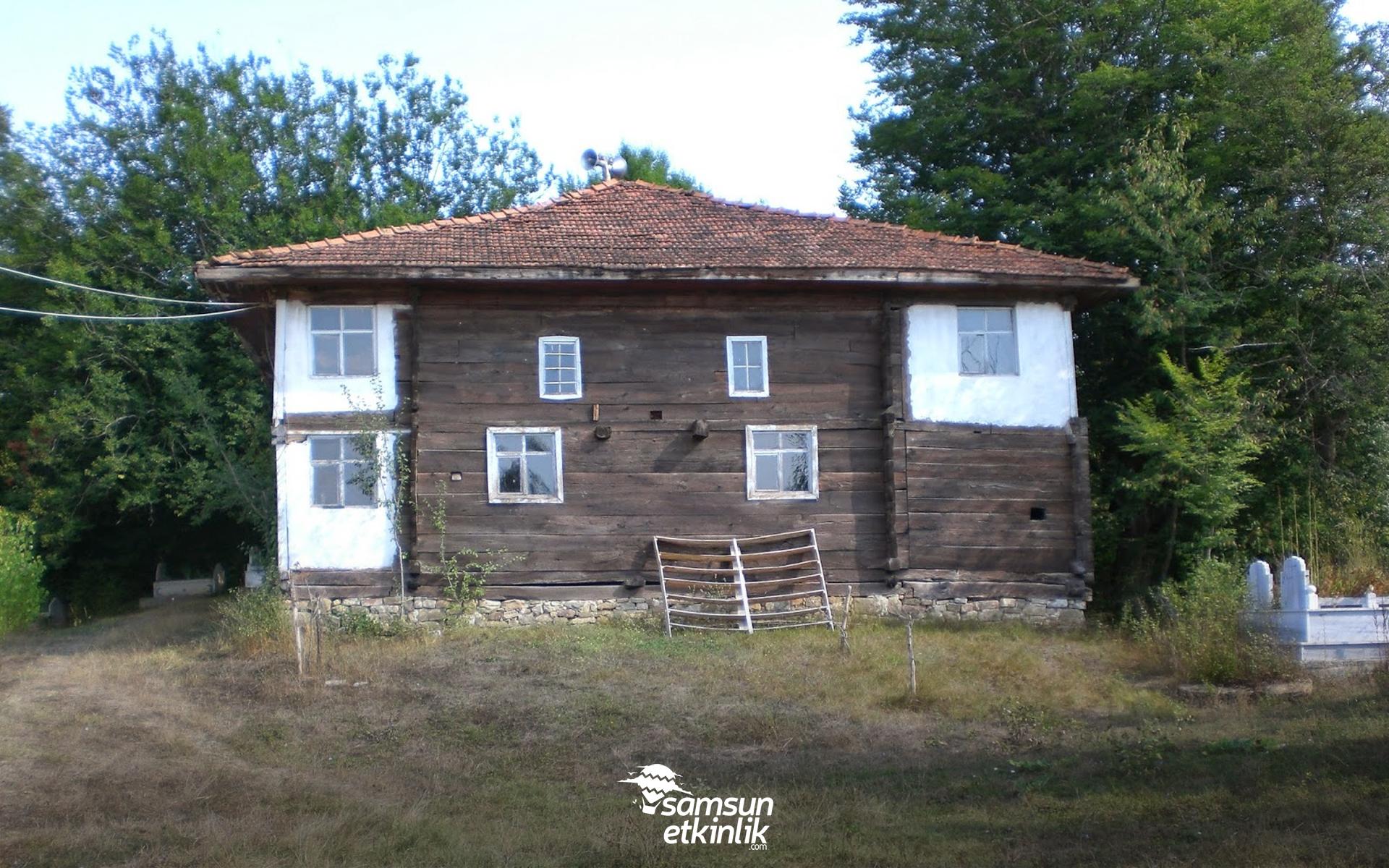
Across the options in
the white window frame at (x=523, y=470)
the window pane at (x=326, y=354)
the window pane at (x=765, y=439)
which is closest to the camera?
the window pane at (x=326, y=354)

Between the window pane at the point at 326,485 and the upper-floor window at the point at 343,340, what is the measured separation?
52.9 inches

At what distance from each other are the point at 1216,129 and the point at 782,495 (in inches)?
415

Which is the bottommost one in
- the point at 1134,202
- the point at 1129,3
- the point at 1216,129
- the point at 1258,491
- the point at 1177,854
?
the point at 1177,854

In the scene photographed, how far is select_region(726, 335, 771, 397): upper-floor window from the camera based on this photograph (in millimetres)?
18359

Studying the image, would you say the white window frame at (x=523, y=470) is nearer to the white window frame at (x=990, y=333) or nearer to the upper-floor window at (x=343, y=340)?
the upper-floor window at (x=343, y=340)

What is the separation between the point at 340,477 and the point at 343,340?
1.99m

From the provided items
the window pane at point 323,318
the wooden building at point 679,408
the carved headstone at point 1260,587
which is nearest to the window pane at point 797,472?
the wooden building at point 679,408

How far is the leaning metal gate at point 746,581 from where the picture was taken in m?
17.5

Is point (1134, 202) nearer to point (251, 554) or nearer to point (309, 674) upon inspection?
point (309, 674)

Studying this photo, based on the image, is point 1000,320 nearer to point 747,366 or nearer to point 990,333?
point 990,333

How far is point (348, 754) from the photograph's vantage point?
10.8 m

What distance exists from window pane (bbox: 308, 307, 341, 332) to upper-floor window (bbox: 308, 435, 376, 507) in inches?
62.4

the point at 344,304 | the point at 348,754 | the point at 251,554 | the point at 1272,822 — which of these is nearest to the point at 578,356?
the point at 344,304

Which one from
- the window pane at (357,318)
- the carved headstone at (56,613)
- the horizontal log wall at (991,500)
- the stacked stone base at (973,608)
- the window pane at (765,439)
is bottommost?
the carved headstone at (56,613)
